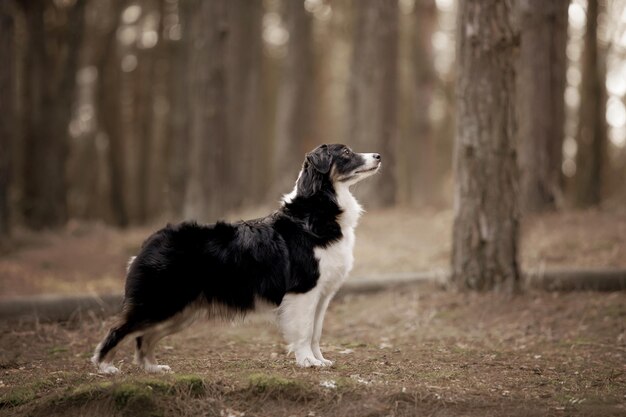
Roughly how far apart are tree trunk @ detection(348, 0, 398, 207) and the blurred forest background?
0.11ft

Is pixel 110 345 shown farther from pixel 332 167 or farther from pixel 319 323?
pixel 332 167

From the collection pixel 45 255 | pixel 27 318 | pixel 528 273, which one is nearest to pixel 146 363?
pixel 27 318

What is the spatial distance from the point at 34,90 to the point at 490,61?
16.1 m

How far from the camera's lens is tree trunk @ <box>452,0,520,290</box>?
902 cm

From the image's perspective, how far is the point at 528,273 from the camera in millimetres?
9398

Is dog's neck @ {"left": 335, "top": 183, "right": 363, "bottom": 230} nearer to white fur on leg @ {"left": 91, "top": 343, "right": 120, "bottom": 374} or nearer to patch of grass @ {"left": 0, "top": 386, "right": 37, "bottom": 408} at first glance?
white fur on leg @ {"left": 91, "top": 343, "right": 120, "bottom": 374}

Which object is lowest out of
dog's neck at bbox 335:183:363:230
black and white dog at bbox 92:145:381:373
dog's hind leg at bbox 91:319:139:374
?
dog's hind leg at bbox 91:319:139:374

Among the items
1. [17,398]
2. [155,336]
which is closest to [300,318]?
[155,336]

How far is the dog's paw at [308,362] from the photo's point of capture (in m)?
6.28

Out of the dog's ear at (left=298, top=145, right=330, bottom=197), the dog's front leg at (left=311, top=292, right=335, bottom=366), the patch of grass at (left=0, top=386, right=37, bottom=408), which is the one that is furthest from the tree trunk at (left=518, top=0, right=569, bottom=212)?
the patch of grass at (left=0, top=386, right=37, bottom=408)

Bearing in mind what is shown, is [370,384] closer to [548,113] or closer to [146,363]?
[146,363]

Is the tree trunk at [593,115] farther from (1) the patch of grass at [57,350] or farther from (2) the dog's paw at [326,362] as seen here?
(1) the patch of grass at [57,350]

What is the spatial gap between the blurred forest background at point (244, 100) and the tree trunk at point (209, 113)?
30mm

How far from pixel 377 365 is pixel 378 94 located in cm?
1095
